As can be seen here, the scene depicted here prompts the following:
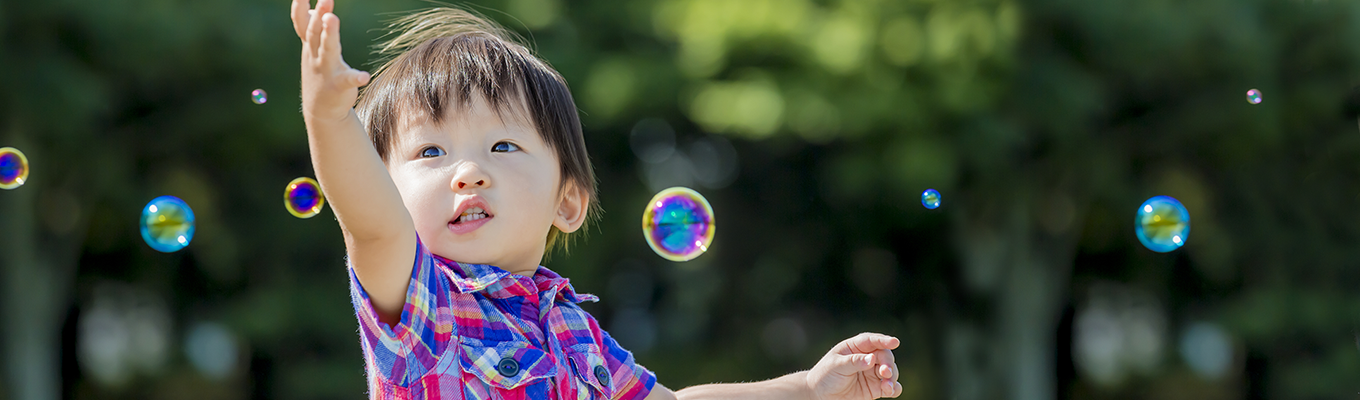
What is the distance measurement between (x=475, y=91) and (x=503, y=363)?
387mm

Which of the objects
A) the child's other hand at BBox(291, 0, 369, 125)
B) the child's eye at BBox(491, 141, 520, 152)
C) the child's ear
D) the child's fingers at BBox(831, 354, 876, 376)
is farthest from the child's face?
the child's fingers at BBox(831, 354, 876, 376)

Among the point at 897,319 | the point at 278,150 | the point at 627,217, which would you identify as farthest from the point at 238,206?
the point at 897,319

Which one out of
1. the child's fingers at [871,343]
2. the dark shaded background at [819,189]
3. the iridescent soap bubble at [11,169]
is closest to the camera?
the child's fingers at [871,343]

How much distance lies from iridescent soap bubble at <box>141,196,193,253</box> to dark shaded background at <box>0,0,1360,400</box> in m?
4.50

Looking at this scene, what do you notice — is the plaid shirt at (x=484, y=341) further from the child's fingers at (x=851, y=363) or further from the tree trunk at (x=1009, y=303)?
the tree trunk at (x=1009, y=303)

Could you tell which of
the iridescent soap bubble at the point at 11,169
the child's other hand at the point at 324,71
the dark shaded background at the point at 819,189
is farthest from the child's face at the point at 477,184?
the dark shaded background at the point at 819,189

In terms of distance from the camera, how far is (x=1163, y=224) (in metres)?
2.97

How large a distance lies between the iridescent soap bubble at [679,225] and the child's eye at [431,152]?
1057 mm

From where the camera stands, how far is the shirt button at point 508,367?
1305 mm

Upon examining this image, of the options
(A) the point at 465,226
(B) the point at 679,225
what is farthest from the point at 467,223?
(B) the point at 679,225

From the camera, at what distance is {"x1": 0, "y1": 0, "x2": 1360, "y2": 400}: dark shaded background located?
7109 mm

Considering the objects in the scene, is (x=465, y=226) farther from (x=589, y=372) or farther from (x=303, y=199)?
(x=303, y=199)

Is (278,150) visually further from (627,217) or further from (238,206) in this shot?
(627,217)

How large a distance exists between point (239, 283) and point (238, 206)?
1.92ft
